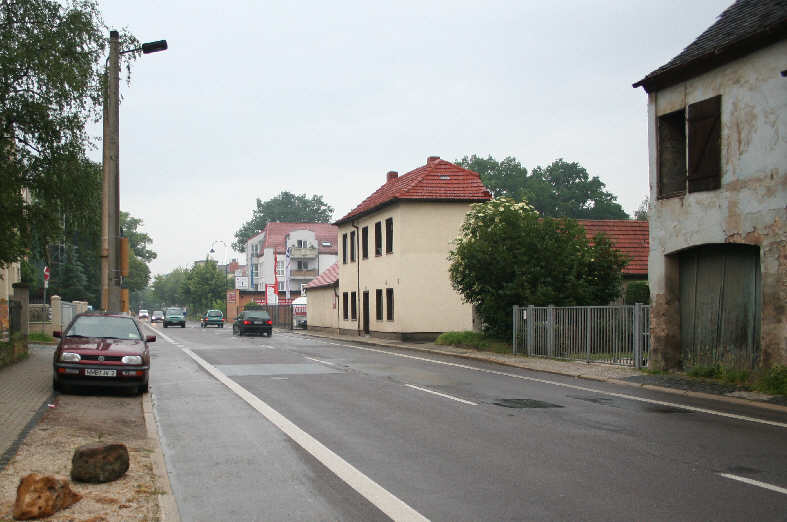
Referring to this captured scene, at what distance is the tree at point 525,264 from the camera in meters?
25.6

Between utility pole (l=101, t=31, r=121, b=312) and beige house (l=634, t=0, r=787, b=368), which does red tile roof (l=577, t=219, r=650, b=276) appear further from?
utility pole (l=101, t=31, r=121, b=312)

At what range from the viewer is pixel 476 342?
2803cm

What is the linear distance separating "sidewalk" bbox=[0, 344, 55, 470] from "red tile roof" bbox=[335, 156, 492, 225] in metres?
20.5

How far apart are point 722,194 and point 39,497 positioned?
1466 centimetres

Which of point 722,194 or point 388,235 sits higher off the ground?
point 388,235

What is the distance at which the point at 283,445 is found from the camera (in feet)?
29.3

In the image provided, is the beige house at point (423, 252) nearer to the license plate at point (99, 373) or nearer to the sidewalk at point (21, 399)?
the sidewalk at point (21, 399)

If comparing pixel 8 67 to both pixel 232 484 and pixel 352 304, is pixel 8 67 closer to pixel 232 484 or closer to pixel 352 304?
pixel 232 484

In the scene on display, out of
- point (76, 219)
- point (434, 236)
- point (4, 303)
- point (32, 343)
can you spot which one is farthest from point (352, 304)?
point (76, 219)

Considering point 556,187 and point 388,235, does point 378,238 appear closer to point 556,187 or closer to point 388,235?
point 388,235

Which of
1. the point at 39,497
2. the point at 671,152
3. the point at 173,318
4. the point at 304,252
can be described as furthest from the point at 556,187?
the point at 39,497

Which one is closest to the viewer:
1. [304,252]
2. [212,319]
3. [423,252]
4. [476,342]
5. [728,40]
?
[728,40]

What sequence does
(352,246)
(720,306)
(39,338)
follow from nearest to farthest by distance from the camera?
(720,306)
(39,338)
(352,246)

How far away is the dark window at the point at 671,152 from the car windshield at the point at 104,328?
12181 mm
